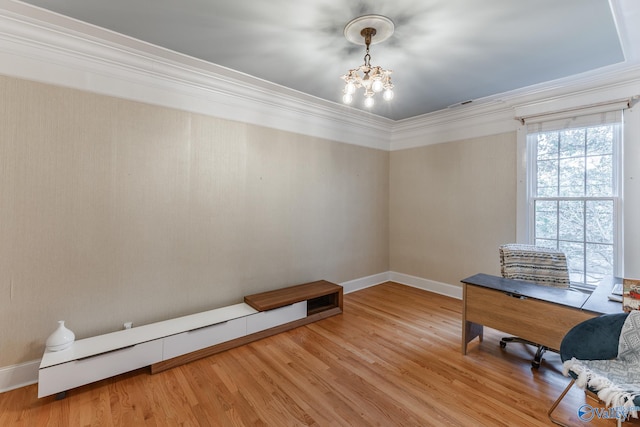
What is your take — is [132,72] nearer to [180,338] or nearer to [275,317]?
[180,338]

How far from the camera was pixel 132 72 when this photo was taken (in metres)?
2.38

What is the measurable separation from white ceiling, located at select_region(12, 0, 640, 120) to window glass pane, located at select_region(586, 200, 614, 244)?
1.29m

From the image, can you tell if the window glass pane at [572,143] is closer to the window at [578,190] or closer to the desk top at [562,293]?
the window at [578,190]

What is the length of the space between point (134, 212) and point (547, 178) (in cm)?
429

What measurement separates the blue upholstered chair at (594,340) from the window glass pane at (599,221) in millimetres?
1608

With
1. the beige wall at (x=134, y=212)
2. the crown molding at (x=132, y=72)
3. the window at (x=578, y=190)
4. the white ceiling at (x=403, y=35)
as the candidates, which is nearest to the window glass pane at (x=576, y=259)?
the window at (x=578, y=190)

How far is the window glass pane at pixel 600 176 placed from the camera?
9.01ft

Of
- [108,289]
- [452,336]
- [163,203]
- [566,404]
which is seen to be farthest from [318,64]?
[566,404]

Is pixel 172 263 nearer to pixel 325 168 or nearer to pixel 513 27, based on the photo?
pixel 325 168

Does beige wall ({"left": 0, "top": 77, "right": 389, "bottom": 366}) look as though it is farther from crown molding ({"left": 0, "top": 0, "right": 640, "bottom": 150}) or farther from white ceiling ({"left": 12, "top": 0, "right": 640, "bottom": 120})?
white ceiling ({"left": 12, "top": 0, "right": 640, "bottom": 120})

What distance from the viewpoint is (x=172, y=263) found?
2.62 metres

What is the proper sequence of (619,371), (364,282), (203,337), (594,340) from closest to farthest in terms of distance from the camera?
(619,371), (594,340), (203,337), (364,282)

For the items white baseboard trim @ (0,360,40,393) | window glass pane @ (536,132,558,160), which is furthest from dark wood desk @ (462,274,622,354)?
white baseboard trim @ (0,360,40,393)

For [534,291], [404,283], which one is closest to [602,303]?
[534,291]
